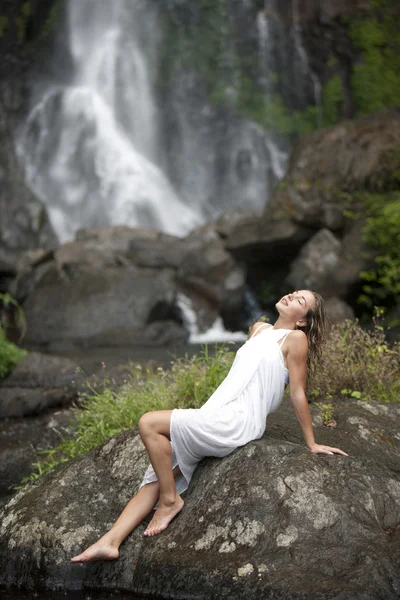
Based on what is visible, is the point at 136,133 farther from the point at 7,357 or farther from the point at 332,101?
the point at 7,357

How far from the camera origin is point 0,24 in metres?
22.0

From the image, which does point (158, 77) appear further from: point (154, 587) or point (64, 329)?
point (154, 587)

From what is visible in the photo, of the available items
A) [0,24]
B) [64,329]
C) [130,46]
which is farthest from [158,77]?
[64,329]

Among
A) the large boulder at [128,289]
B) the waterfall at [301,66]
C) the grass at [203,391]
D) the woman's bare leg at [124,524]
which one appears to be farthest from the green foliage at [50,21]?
the woman's bare leg at [124,524]

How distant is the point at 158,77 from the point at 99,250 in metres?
10.4

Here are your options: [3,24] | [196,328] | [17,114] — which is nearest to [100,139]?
[17,114]

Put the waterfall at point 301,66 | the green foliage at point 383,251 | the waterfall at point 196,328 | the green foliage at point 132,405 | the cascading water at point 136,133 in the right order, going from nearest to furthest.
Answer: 1. the green foliage at point 132,405
2. the green foliage at point 383,251
3. the waterfall at point 196,328
4. the cascading water at point 136,133
5. the waterfall at point 301,66

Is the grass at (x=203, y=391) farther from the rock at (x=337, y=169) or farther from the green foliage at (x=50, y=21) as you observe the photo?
the green foliage at (x=50, y=21)

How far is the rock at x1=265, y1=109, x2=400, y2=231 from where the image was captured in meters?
13.4

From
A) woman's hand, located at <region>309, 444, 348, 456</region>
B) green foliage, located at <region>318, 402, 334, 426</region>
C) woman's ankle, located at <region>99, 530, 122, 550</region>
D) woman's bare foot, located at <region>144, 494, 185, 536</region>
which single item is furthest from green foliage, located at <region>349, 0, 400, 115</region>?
woman's ankle, located at <region>99, 530, 122, 550</region>

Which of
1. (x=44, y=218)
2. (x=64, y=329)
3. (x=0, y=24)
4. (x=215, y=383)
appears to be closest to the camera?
(x=215, y=383)

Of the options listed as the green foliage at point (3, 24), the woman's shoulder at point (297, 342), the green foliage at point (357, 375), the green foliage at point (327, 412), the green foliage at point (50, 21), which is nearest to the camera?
the woman's shoulder at point (297, 342)

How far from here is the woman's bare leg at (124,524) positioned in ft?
13.5

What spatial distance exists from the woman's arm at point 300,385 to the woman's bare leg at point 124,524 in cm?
81
